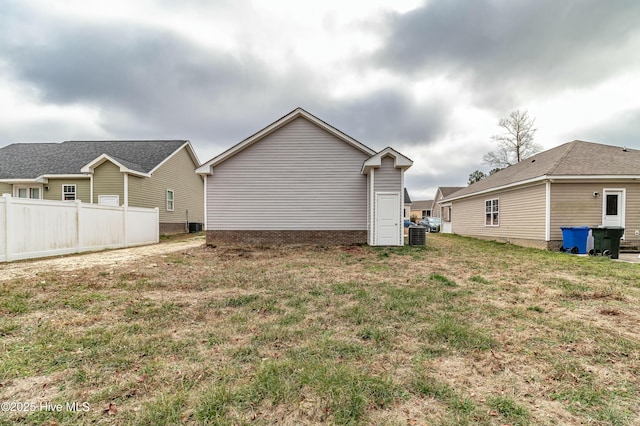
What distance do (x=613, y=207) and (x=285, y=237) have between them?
14.8 meters

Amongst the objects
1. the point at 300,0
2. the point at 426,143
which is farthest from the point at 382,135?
the point at 300,0

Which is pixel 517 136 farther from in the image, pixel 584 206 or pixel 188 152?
pixel 188 152

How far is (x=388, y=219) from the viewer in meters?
12.0

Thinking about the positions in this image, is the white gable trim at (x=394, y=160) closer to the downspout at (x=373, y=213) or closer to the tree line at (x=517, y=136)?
the downspout at (x=373, y=213)

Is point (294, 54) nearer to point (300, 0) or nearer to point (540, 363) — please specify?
point (300, 0)

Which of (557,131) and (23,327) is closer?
(23,327)

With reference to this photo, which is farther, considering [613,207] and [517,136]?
[517,136]

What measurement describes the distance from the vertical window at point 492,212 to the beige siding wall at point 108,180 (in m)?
22.6

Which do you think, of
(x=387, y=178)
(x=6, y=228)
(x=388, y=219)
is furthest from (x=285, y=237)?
(x=6, y=228)

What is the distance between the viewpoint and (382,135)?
1958cm

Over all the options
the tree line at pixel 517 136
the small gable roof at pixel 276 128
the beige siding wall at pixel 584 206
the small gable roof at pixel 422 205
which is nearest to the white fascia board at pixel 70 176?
the small gable roof at pixel 276 128

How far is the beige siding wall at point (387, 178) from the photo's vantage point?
38.6 ft

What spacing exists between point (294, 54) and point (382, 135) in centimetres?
891

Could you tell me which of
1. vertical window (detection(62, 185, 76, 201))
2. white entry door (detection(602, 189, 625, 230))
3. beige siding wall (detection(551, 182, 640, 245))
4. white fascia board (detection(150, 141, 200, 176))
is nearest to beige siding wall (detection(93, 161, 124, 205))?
white fascia board (detection(150, 141, 200, 176))
